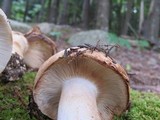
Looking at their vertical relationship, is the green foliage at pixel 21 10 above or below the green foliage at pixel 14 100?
below

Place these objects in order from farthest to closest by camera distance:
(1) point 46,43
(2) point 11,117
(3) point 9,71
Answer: (1) point 46,43 → (3) point 9,71 → (2) point 11,117

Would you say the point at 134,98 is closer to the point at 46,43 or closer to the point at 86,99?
the point at 86,99

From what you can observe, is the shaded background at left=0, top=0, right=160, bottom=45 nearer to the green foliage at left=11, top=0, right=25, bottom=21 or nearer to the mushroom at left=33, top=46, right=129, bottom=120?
the green foliage at left=11, top=0, right=25, bottom=21

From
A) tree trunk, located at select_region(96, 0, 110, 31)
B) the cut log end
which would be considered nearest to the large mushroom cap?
the cut log end

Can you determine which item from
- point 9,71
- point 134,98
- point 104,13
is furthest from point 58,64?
point 104,13

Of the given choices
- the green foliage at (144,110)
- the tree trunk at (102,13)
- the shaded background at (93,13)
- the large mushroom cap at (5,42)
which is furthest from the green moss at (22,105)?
the shaded background at (93,13)

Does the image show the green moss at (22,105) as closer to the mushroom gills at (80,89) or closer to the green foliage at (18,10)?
the mushroom gills at (80,89)
